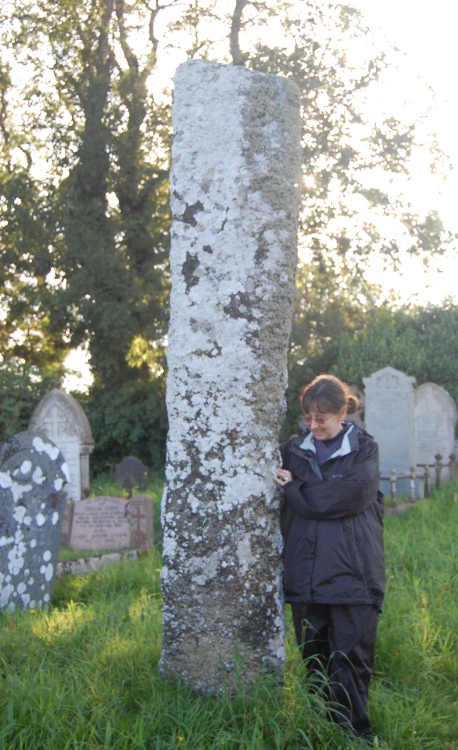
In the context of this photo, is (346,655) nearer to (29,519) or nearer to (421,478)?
(29,519)

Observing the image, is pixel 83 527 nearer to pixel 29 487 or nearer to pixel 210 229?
pixel 29 487

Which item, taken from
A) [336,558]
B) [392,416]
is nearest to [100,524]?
[392,416]

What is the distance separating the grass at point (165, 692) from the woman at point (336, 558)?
0.14 m

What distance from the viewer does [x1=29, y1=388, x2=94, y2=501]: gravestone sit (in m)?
13.0

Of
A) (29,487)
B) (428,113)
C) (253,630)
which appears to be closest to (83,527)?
(29,487)

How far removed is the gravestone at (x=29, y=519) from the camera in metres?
6.11

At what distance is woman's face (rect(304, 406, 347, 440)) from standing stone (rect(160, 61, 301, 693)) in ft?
0.49

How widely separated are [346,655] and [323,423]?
1.01 metres

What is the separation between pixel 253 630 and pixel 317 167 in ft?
47.7

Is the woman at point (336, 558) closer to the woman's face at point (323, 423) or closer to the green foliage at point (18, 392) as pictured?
the woman's face at point (323, 423)

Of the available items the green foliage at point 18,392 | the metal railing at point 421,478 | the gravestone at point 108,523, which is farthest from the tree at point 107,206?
the gravestone at point 108,523

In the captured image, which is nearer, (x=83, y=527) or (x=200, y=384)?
(x=200, y=384)

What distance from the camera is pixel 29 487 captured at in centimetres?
637

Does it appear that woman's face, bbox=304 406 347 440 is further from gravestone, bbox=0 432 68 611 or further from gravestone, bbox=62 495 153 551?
gravestone, bbox=62 495 153 551
